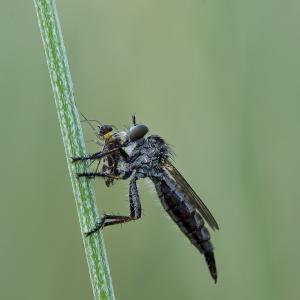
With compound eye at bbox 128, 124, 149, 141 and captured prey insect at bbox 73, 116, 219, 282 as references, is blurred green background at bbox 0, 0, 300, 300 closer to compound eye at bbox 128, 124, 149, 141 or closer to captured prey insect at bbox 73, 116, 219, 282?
captured prey insect at bbox 73, 116, 219, 282

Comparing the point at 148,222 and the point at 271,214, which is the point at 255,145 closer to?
the point at 271,214

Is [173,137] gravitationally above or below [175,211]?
above

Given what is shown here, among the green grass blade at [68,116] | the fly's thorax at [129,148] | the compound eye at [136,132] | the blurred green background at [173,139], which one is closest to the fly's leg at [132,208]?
the fly's thorax at [129,148]

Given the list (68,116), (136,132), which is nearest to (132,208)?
(136,132)

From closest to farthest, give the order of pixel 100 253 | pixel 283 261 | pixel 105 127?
pixel 100 253
pixel 105 127
pixel 283 261

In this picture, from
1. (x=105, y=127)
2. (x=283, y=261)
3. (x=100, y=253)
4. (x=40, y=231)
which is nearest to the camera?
(x=100, y=253)

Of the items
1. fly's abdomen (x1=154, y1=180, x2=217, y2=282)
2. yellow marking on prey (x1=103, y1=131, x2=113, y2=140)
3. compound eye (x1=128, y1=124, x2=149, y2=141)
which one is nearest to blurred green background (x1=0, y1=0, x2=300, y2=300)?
Result: fly's abdomen (x1=154, y1=180, x2=217, y2=282)

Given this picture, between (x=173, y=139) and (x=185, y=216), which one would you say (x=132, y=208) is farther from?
(x=173, y=139)

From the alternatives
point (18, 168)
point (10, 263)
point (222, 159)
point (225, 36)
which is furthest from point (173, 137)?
point (10, 263)
